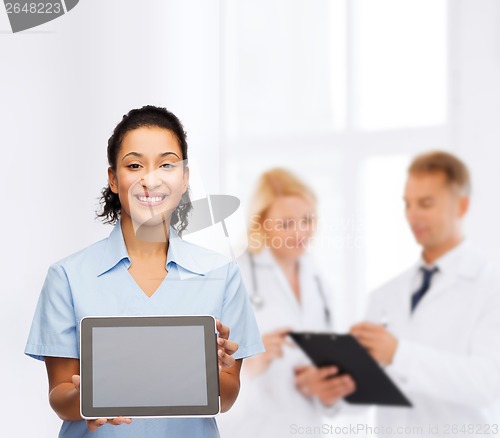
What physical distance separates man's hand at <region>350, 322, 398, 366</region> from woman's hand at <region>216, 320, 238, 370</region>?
2.53 feet

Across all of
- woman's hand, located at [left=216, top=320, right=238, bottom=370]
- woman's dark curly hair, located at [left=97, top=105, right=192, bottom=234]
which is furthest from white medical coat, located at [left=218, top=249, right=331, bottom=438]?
woman's hand, located at [left=216, top=320, right=238, bottom=370]

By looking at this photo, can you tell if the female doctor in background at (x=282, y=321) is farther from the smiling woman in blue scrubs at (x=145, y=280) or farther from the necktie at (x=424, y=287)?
the smiling woman in blue scrubs at (x=145, y=280)

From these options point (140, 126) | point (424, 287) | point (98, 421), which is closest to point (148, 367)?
point (98, 421)

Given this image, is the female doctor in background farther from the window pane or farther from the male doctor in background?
the window pane

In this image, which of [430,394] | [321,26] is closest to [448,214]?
[430,394]

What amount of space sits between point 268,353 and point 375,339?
1.04 feet

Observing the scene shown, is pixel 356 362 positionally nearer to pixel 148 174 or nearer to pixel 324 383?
pixel 324 383

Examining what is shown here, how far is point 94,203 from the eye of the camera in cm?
234

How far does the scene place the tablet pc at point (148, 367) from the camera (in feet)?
4.80

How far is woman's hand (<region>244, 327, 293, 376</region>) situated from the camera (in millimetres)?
2273

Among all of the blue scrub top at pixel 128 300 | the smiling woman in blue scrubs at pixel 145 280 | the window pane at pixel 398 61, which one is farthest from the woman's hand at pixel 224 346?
the window pane at pixel 398 61

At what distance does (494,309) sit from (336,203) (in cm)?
55

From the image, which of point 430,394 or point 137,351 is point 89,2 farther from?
point 430,394

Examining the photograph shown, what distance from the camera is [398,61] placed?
2.35 meters
